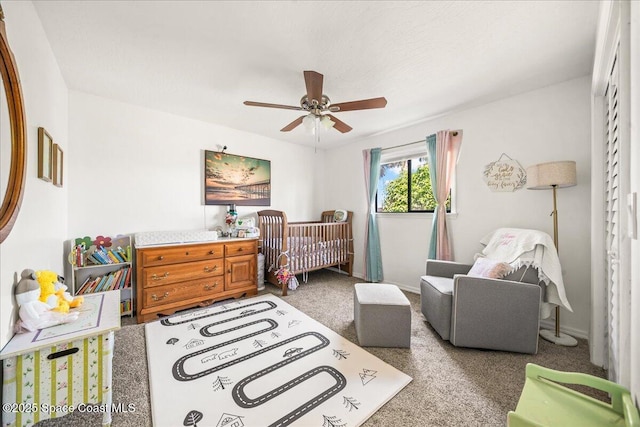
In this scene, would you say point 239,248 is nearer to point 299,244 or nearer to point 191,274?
point 191,274

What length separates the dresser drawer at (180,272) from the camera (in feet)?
8.13

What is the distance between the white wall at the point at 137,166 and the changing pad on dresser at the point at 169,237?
43cm

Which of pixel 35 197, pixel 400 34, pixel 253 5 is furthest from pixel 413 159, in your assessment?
pixel 35 197

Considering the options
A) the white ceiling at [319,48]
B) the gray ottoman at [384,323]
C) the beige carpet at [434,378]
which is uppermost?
the white ceiling at [319,48]

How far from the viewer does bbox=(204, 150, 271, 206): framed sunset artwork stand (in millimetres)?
3385

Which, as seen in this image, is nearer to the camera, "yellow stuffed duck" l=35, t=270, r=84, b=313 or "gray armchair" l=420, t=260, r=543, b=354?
"yellow stuffed duck" l=35, t=270, r=84, b=313

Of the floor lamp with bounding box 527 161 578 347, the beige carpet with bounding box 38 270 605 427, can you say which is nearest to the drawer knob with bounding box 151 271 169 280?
the beige carpet with bounding box 38 270 605 427

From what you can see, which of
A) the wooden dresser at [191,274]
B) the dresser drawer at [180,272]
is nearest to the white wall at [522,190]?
the wooden dresser at [191,274]

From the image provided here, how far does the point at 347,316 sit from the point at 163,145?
10.2ft

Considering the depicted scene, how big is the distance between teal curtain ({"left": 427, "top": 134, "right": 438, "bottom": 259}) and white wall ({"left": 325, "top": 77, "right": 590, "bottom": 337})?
0.55 ft

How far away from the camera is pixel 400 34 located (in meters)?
1.64

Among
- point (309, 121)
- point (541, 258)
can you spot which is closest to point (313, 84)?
point (309, 121)

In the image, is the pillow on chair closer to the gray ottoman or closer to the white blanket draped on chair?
the white blanket draped on chair

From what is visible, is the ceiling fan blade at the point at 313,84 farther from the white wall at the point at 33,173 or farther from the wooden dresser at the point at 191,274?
the wooden dresser at the point at 191,274
